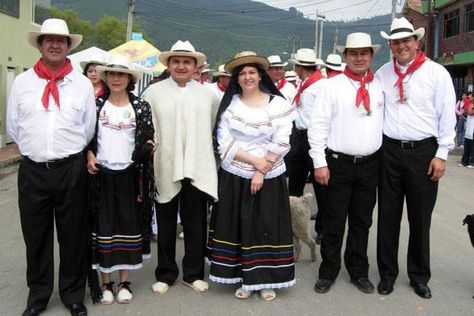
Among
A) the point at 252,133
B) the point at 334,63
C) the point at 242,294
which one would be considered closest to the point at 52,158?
the point at 252,133

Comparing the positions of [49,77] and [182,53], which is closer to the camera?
[49,77]

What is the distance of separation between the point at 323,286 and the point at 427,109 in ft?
5.74

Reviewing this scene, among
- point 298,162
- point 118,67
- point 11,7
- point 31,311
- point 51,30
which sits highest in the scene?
point 11,7

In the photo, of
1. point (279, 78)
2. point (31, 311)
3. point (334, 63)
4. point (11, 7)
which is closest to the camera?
point (31, 311)

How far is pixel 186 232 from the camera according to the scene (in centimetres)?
475

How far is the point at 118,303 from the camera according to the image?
14.5 ft

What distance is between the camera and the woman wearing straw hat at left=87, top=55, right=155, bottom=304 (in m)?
4.27

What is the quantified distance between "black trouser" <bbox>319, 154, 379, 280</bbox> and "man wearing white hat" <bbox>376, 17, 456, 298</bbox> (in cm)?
13

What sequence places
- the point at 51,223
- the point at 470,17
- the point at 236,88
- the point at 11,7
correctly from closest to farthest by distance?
the point at 51,223 → the point at 236,88 → the point at 11,7 → the point at 470,17

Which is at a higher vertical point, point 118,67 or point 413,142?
point 118,67

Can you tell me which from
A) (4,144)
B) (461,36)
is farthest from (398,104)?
(461,36)

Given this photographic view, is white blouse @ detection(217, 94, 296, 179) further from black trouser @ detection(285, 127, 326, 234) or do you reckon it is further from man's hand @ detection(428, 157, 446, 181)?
black trouser @ detection(285, 127, 326, 234)

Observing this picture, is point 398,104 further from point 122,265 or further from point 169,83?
point 122,265

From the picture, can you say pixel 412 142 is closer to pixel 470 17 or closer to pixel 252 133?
pixel 252 133
